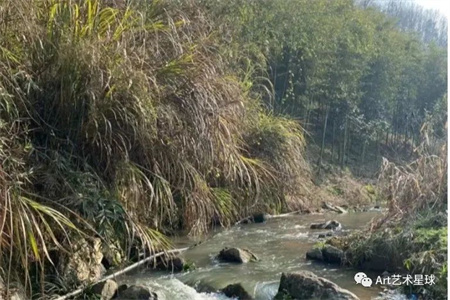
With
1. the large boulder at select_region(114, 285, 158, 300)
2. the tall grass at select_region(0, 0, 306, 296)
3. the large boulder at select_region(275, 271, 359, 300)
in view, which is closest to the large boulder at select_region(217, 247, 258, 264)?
the tall grass at select_region(0, 0, 306, 296)

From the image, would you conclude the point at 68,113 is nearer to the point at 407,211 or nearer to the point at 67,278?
the point at 67,278

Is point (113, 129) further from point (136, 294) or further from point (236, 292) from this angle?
point (236, 292)

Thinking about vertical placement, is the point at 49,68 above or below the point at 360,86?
above

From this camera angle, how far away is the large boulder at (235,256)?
14.6 feet

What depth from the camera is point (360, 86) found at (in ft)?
39.8

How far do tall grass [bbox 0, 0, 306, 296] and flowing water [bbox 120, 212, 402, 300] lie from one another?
13.2 inches

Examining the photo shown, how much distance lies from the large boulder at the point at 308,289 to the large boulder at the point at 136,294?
32.1 inches

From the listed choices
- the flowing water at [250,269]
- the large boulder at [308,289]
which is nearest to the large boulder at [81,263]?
the flowing water at [250,269]

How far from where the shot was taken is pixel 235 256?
445 centimetres

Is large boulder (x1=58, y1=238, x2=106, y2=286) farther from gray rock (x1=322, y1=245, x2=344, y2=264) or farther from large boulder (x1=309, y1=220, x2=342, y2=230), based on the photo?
large boulder (x1=309, y1=220, x2=342, y2=230)

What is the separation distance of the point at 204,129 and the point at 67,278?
1428mm

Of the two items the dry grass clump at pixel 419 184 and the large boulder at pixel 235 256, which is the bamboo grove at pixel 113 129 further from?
the dry grass clump at pixel 419 184

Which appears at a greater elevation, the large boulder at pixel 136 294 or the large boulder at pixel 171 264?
the large boulder at pixel 136 294

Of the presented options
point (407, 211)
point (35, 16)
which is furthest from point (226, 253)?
point (35, 16)
